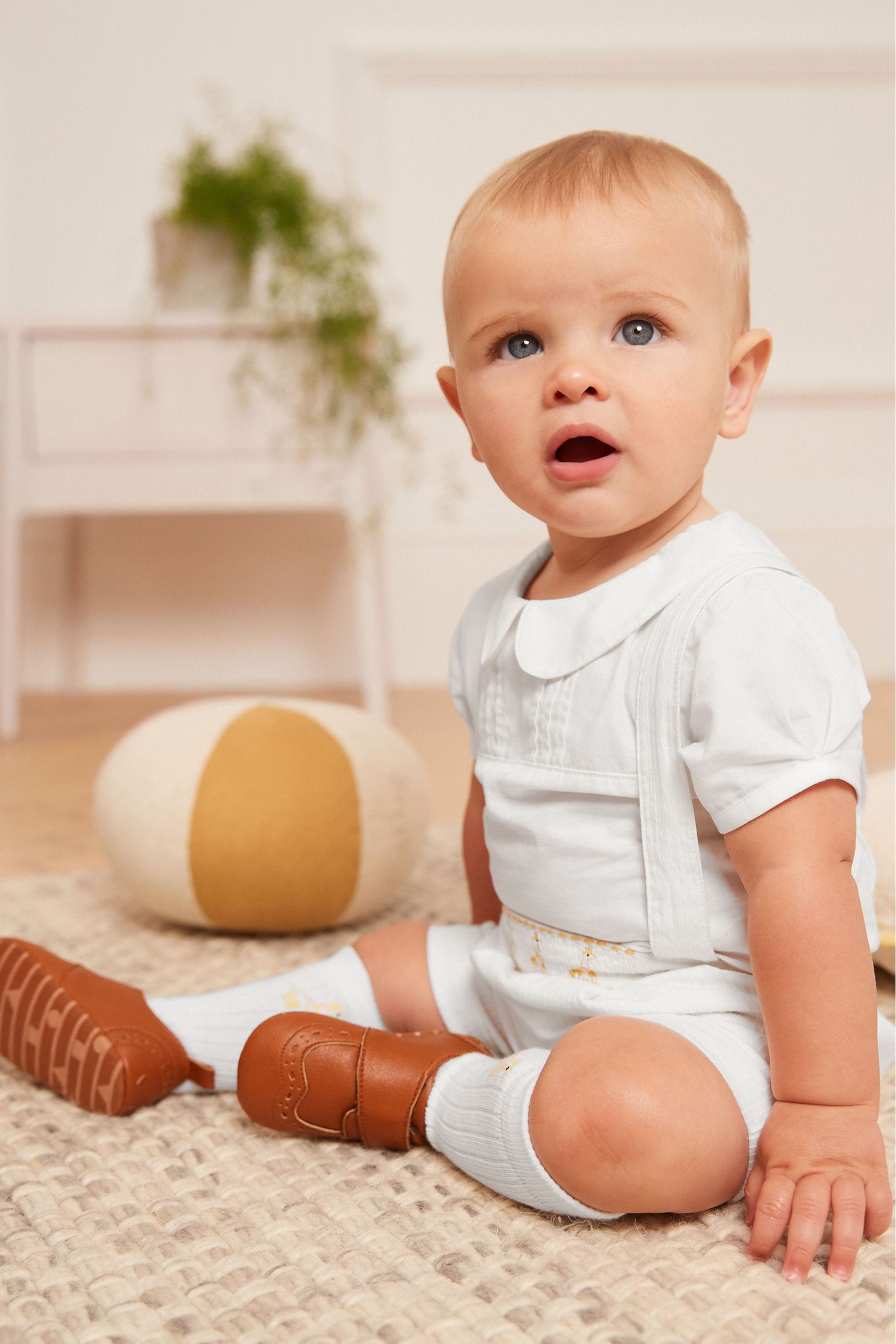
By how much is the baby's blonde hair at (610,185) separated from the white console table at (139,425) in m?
1.22

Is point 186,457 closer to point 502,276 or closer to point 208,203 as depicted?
point 208,203

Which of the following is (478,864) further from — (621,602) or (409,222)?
(409,222)

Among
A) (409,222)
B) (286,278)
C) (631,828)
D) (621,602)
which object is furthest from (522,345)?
(409,222)

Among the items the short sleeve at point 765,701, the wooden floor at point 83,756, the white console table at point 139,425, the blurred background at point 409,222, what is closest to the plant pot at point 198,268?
the white console table at point 139,425

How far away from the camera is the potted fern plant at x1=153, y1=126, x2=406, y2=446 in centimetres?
182

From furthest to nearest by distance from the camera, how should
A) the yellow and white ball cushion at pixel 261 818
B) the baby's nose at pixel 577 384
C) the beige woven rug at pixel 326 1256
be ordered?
the yellow and white ball cushion at pixel 261 818
the baby's nose at pixel 577 384
the beige woven rug at pixel 326 1256

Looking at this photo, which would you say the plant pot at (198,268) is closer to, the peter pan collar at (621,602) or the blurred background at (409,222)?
the blurred background at (409,222)

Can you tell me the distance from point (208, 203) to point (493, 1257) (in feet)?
5.40

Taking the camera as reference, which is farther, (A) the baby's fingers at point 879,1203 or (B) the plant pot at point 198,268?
(B) the plant pot at point 198,268

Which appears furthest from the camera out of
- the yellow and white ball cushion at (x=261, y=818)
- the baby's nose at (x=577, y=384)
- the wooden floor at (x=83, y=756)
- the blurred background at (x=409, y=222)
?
the blurred background at (x=409, y=222)

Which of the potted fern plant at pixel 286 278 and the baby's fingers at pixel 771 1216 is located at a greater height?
the potted fern plant at pixel 286 278

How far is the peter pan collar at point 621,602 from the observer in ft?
1.98

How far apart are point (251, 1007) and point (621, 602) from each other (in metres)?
0.30

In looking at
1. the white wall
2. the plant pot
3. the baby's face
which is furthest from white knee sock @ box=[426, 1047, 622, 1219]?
the white wall
